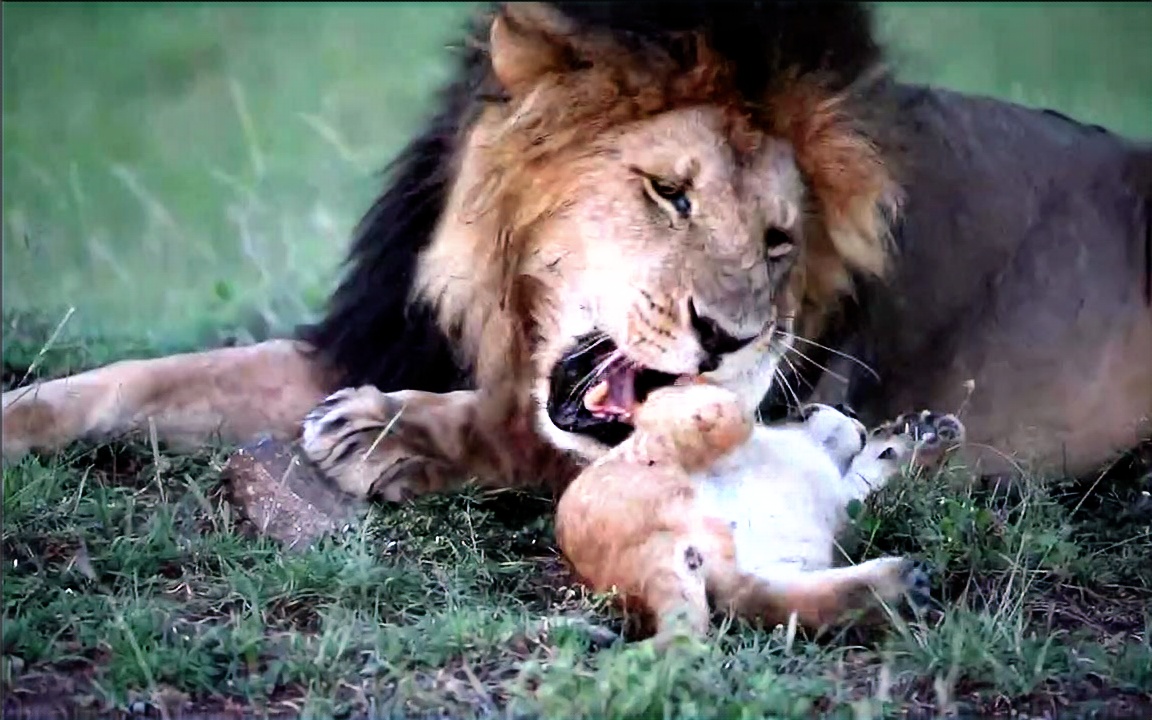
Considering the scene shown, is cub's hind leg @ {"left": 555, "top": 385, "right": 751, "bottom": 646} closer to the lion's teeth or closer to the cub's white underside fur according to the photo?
the cub's white underside fur

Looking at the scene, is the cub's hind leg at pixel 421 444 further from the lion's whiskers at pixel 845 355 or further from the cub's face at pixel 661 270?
the lion's whiskers at pixel 845 355

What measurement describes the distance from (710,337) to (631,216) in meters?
0.30

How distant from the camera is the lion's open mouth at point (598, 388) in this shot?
3.49m

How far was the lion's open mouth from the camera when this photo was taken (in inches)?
137

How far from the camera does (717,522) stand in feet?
9.94

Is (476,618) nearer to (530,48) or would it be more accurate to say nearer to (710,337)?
(710,337)

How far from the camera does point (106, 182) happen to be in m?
8.86

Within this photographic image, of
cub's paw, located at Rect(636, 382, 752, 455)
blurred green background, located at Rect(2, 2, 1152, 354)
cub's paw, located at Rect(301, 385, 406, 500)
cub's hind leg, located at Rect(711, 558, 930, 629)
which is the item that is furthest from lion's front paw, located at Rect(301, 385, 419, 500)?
blurred green background, located at Rect(2, 2, 1152, 354)

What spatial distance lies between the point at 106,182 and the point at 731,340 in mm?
6025

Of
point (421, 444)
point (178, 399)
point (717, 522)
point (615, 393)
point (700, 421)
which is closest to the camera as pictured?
point (717, 522)

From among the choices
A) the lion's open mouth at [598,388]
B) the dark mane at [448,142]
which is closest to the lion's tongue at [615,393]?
the lion's open mouth at [598,388]

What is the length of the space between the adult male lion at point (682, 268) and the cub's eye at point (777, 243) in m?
0.02

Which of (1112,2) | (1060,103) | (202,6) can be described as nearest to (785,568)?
(1060,103)

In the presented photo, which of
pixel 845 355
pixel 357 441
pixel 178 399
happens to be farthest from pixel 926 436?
pixel 178 399
